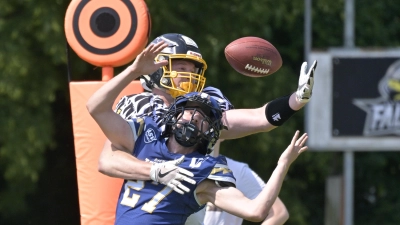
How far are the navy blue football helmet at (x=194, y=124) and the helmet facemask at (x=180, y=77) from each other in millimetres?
239

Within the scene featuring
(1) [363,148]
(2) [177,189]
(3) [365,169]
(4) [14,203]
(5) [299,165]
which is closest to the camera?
(2) [177,189]

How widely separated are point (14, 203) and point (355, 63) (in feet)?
11.7

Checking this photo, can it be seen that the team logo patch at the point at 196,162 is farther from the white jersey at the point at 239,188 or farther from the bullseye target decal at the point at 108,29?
the white jersey at the point at 239,188

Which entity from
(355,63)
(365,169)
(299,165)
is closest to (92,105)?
(355,63)

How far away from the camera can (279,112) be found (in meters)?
4.38

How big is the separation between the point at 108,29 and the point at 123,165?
1.01m

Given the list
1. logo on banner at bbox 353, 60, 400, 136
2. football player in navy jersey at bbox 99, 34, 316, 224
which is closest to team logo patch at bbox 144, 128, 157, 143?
football player in navy jersey at bbox 99, 34, 316, 224

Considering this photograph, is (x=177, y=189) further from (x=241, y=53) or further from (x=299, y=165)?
(x=299, y=165)

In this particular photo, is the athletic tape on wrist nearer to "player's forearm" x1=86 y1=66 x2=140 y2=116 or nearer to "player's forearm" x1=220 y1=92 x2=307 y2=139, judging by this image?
"player's forearm" x1=220 y1=92 x2=307 y2=139

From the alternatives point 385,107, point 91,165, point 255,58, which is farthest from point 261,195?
point 385,107

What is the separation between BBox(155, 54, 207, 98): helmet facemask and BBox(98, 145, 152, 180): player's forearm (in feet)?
1.32

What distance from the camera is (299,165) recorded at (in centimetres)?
1042

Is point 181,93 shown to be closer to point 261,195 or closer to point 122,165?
point 122,165

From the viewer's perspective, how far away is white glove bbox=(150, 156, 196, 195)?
387 centimetres
